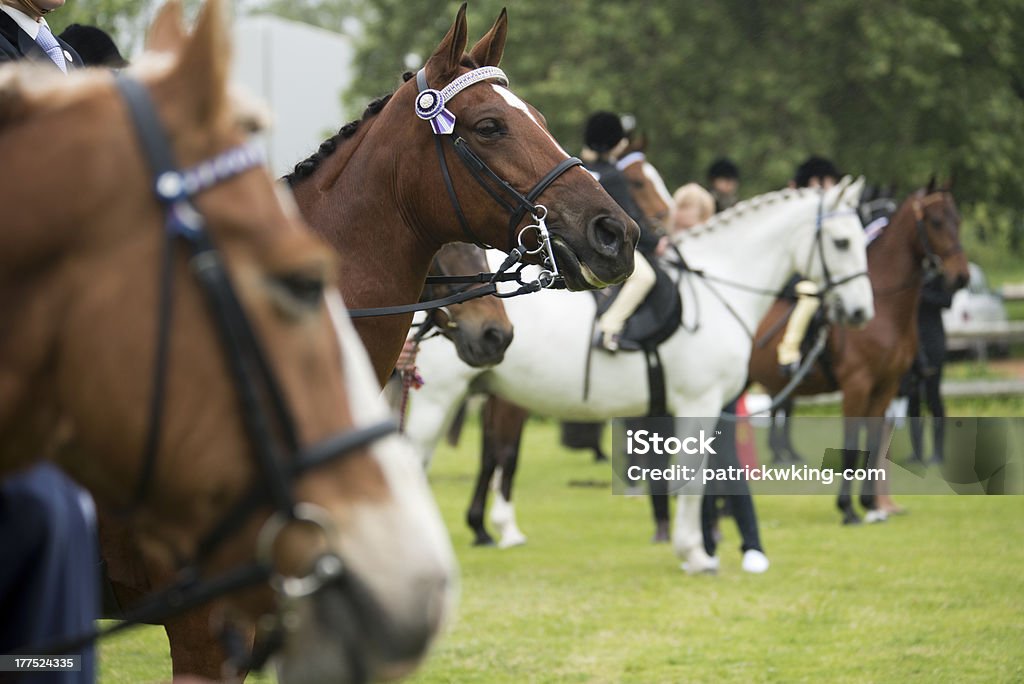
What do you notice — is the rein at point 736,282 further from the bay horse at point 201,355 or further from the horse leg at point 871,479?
the bay horse at point 201,355

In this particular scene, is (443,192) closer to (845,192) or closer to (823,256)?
(823,256)

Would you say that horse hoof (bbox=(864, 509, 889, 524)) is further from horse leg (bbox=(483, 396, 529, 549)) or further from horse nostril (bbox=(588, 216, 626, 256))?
horse nostril (bbox=(588, 216, 626, 256))

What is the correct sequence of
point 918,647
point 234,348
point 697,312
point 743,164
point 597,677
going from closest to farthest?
point 234,348, point 597,677, point 918,647, point 697,312, point 743,164

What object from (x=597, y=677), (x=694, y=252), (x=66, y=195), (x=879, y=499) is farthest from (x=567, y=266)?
(x=879, y=499)

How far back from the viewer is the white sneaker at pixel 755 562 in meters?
9.08

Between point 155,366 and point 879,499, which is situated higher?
point 155,366

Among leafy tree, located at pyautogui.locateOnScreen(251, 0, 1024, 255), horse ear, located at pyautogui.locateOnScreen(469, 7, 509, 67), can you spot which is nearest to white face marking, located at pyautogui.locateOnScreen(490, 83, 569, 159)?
horse ear, located at pyautogui.locateOnScreen(469, 7, 509, 67)

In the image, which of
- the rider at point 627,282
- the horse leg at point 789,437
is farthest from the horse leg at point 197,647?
the horse leg at point 789,437

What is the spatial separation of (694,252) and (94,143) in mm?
8436

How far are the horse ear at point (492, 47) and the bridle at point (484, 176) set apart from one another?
A: 9 cm

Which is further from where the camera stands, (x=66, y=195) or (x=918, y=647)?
(x=918, y=647)

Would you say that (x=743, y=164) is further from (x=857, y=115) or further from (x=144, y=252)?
(x=144, y=252)

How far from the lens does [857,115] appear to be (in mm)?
24641

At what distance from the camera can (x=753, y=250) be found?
32.4 feet
